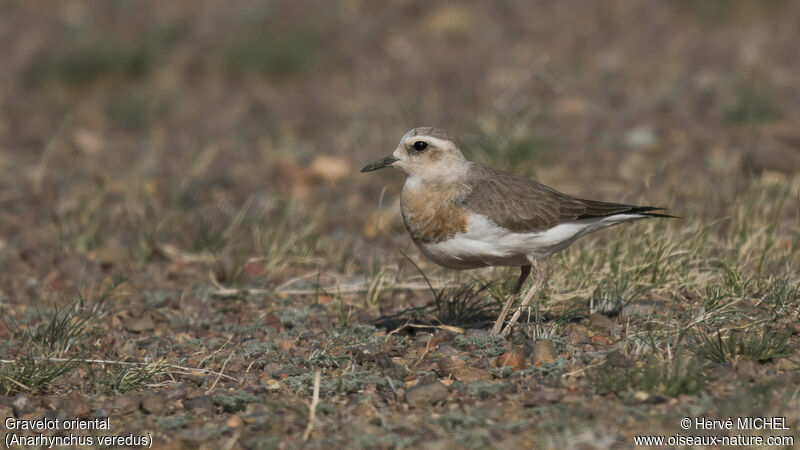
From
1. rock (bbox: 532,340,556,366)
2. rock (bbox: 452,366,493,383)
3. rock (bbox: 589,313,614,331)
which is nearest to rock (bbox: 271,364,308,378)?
rock (bbox: 452,366,493,383)

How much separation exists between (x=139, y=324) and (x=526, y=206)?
2894 mm

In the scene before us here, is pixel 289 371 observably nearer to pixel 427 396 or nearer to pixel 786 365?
pixel 427 396

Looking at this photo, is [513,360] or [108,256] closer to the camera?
[513,360]

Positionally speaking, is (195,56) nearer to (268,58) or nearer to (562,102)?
(268,58)

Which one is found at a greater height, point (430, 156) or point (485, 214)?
point (430, 156)

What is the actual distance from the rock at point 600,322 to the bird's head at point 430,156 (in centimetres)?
126

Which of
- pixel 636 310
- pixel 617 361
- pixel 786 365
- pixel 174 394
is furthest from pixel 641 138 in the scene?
pixel 174 394

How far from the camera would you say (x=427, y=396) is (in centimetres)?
529

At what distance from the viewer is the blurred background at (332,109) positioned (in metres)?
9.13

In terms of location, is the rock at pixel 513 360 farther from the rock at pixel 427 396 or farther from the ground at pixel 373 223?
the rock at pixel 427 396

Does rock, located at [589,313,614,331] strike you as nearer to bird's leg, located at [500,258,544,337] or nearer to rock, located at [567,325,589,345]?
rock, located at [567,325,589,345]

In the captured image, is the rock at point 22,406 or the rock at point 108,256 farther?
the rock at point 108,256

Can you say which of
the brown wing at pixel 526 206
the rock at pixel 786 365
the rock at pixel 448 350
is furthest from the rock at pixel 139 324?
the rock at pixel 786 365

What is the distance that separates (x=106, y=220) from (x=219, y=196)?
1.35m
